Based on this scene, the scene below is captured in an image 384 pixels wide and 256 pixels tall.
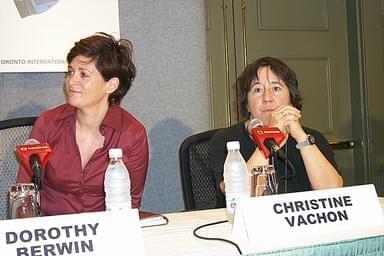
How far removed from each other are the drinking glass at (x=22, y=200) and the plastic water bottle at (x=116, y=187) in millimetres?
178

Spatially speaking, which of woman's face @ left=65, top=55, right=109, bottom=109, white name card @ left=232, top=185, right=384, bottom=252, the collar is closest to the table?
white name card @ left=232, top=185, right=384, bottom=252

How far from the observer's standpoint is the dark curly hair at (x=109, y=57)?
2010 mm

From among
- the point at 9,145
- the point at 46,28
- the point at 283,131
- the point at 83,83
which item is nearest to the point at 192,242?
the point at 283,131

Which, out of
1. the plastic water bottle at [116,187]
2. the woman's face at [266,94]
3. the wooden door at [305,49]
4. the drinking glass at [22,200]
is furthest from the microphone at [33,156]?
the wooden door at [305,49]

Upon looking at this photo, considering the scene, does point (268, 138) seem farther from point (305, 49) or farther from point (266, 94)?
point (305, 49)

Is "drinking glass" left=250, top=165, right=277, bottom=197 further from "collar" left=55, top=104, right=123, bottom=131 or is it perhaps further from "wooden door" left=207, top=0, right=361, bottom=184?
"wooden door" left=207, top=0, right=361, bottom=184

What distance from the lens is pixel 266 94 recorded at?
6.32ft

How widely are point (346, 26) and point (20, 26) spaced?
179 cm

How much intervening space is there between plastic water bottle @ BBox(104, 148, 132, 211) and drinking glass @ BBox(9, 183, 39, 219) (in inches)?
7.0

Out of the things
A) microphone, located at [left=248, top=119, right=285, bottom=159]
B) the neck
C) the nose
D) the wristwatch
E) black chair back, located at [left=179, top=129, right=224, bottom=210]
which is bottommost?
black chair back, located at [left=179, top=129, right=224, bottom=210]

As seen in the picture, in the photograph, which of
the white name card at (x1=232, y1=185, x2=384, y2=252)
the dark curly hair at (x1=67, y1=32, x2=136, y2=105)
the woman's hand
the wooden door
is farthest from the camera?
the wooden door

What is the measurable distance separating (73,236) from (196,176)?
99cm

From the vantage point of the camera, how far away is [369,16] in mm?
3061

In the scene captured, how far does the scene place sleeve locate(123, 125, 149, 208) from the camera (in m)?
1.90
